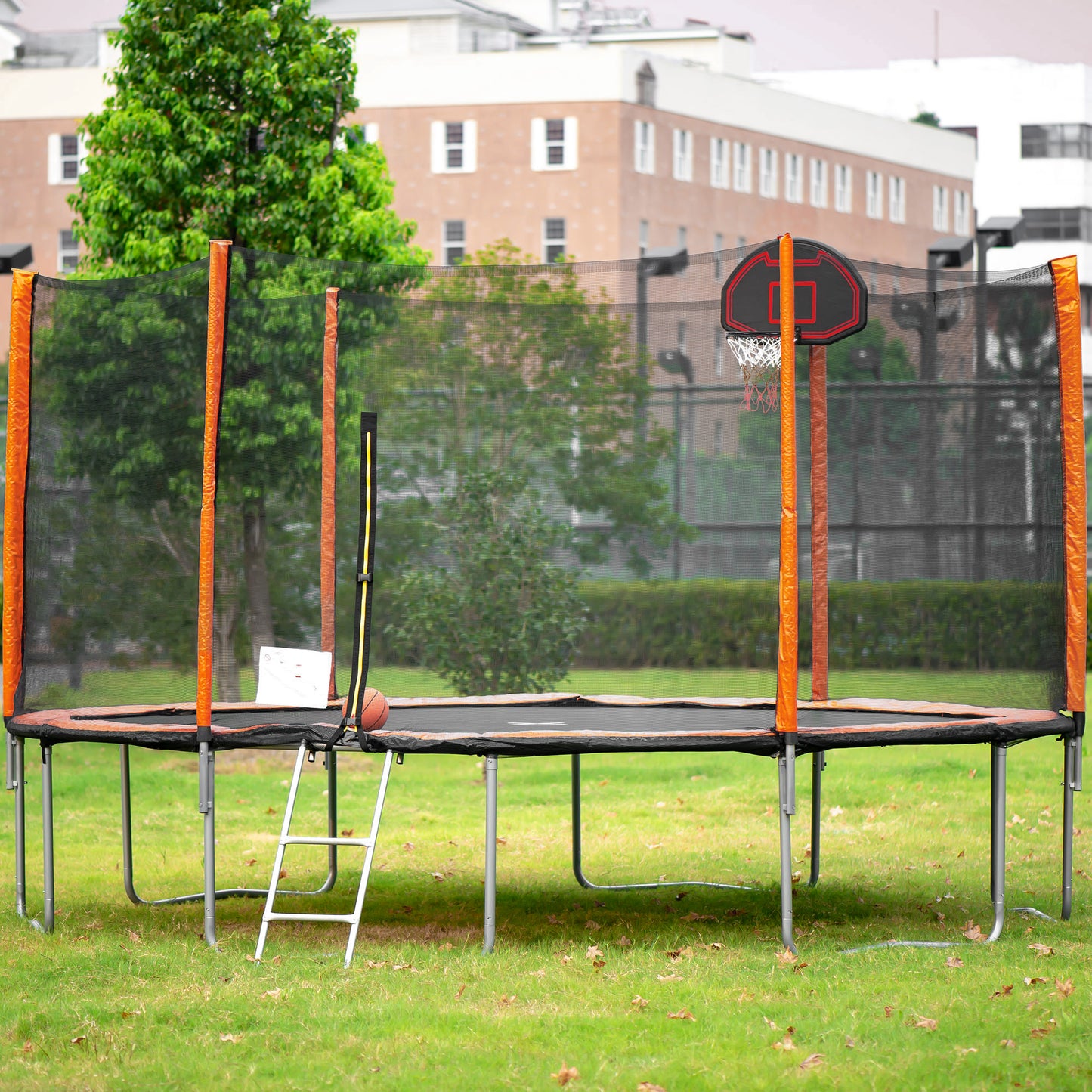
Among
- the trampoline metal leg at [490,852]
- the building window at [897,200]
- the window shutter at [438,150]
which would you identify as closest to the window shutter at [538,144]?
the window shutter at [438,150]

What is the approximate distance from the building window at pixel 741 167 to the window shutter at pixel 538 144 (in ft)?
16.3

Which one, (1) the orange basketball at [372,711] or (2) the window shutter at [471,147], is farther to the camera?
(2) the window shutter at [471,147]

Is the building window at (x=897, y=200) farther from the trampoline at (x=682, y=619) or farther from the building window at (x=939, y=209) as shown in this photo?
the trampoline at (x=682, y=619)

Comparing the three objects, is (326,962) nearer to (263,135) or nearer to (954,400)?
(954,400)

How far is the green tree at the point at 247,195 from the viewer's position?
6.93 meters

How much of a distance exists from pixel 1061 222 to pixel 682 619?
1489 inches

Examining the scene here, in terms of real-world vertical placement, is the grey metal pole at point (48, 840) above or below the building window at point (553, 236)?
below

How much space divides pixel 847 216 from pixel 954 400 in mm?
31694

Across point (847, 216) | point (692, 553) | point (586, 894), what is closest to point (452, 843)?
point (586, 894)

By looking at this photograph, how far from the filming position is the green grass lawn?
130 inches

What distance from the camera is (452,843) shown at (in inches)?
244

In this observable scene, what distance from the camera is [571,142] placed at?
30125 mm

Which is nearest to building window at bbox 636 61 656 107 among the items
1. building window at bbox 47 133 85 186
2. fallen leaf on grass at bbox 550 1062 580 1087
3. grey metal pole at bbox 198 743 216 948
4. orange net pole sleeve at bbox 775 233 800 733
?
building window at bbox 47 133 85 186

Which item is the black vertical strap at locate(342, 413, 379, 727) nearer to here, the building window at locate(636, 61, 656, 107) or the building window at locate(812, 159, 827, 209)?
the building window at locate(636, 61, 656, 107)
